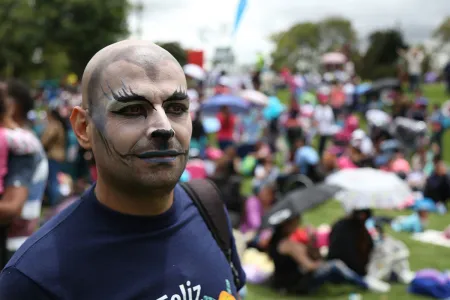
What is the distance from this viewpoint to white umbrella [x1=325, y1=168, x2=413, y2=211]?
6.48m

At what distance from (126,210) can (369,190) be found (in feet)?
17.5

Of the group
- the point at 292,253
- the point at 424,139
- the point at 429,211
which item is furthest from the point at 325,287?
the point at 424,139

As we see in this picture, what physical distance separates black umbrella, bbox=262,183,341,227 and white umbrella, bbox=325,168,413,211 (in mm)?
240

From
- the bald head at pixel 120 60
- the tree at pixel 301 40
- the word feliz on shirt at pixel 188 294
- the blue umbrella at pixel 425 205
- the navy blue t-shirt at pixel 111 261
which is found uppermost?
the bald head at pixel 120 60

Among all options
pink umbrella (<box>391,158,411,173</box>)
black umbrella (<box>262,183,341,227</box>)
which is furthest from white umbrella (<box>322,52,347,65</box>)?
black umbrella (<box>262,183,341,227</box>)

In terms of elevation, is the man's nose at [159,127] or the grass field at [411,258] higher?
the man's nose at [159,127]

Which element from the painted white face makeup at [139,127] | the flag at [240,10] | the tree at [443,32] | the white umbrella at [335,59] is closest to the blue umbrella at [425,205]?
the flag at [240,10]

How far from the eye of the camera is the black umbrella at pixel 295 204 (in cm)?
592

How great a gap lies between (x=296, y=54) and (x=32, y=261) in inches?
3152

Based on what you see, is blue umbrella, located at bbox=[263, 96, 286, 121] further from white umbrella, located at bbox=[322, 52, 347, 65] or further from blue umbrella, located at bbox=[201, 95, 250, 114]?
white umbrella, located at bbox=[322, 52, 347, 65]

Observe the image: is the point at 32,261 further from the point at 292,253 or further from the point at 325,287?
the point at 325,287

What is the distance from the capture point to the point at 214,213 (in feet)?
6.10

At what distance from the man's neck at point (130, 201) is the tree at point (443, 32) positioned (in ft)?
241

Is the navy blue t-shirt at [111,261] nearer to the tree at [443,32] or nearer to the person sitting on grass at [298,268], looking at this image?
the person sitting on grass at [298,268]
